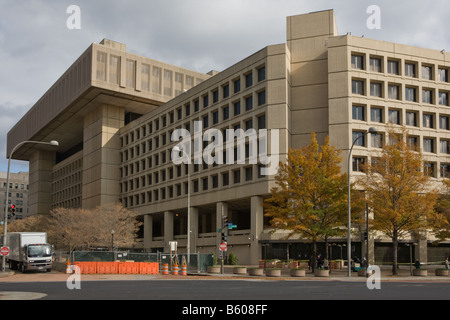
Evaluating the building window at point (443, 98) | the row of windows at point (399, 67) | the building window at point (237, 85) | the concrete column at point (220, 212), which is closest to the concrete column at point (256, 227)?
the concrete column at point (220, 212)

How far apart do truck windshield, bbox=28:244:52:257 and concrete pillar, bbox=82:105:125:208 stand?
45216 millimetres

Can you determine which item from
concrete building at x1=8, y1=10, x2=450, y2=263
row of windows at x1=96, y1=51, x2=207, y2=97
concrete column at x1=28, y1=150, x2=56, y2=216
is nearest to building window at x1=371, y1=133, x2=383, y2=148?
concrete building at x1=8, y1=10, x2=450, y2=263

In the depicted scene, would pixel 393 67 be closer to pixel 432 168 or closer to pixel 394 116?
pixel 394 116

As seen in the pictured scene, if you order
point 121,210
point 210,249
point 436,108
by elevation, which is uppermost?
point 436,108

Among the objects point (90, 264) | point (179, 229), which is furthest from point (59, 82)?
point (90, 264)

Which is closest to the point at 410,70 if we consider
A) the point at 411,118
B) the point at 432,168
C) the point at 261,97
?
the point at 411,118

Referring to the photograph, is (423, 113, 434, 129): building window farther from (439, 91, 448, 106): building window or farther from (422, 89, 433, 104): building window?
(439, 91, 448, 106): building window

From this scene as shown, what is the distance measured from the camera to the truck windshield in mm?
43812

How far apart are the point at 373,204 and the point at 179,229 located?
5194 centimetres

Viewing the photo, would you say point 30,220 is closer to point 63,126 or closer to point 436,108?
point 63,126

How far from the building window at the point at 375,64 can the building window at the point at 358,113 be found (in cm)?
503
